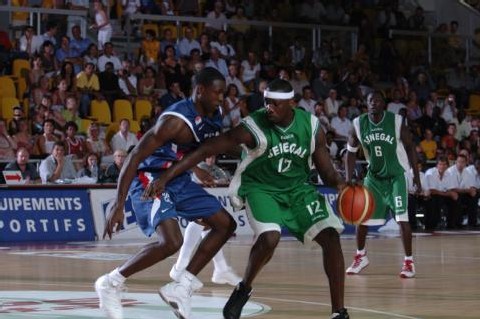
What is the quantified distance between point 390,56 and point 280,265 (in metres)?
16.3

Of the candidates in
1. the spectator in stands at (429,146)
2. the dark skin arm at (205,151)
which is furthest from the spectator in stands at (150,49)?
the dark skin arm at (205,151)

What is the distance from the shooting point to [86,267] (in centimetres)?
1478

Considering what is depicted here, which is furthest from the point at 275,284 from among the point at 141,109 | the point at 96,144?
the point at 141,109

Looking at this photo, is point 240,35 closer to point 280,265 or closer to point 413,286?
point 280,265

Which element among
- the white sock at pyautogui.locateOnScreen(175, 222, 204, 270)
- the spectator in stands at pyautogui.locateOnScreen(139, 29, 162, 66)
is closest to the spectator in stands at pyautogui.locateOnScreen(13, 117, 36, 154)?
the spectator in stands at pyautogui.locateOnScreen(139, 29, 162, 66)

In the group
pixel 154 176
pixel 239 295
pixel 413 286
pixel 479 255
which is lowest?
pixel 479 255

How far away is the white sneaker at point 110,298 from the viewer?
9.36 m

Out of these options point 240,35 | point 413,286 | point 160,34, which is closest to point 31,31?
point 160,34

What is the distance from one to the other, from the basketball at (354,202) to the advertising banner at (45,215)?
10.5 metres

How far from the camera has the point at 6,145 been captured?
2070 centimetres

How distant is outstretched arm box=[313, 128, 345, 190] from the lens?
938 cm

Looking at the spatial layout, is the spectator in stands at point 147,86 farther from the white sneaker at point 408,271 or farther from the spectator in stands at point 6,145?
the white sneaker at point 408,271

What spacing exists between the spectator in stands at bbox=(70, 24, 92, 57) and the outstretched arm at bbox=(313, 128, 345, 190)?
15471 millimetres

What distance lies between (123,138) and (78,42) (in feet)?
11.2
